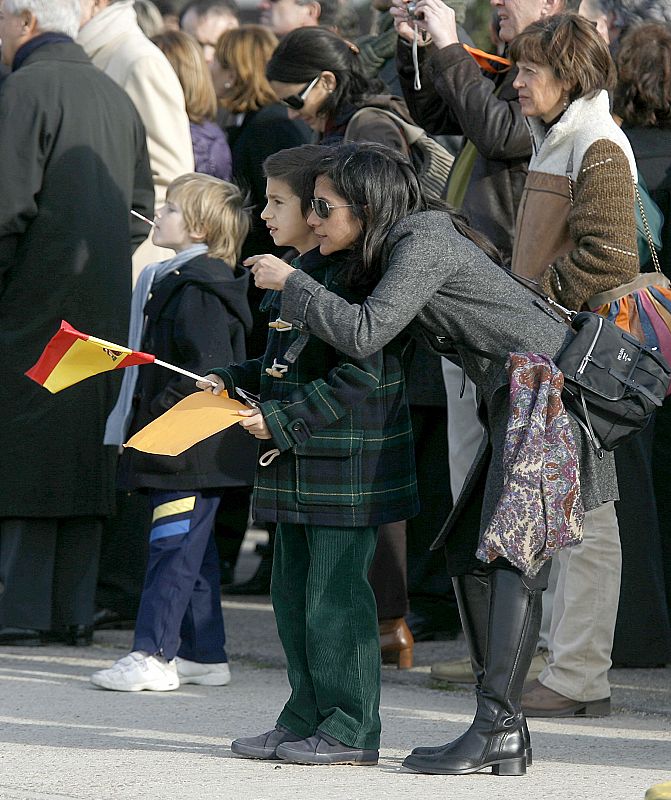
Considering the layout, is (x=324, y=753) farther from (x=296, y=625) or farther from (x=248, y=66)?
(x=248, y=66)

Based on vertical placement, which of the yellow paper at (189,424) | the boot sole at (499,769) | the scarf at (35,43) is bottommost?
the boot sole at (499,769)

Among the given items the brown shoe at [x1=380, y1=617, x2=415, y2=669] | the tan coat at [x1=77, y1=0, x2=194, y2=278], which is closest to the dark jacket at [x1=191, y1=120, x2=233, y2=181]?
the tan coat at [x1=77, y1=0, x2=194, y2=278]

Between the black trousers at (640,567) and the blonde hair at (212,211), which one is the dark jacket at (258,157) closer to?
the blonde hair at (212,211)

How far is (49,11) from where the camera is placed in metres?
5.75

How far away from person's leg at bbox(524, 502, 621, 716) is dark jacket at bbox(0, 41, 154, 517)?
1.88 meters

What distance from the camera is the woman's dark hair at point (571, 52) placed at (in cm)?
438

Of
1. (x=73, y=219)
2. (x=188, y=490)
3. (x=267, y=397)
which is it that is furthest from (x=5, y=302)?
(x=267, y=397)

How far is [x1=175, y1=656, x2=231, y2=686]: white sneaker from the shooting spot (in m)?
5.06

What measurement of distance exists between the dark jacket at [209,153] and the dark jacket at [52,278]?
117 centimetres

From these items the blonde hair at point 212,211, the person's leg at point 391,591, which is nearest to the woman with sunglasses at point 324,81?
the blonde hair at point 212,211

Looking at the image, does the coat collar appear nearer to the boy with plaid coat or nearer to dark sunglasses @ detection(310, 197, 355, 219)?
the boy with plaid coat

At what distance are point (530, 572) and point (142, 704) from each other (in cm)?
153

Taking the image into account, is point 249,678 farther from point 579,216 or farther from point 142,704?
point 579,216

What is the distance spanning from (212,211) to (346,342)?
1600 mm
